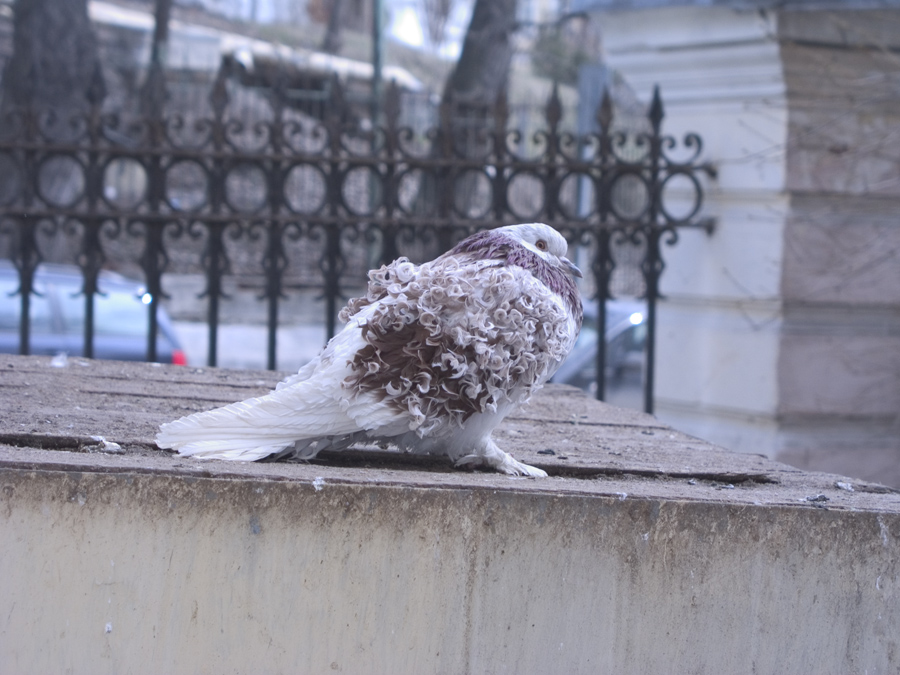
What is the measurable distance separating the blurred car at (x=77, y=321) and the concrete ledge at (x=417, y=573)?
582cm

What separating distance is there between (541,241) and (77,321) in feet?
20.9

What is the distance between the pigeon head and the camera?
2268mm

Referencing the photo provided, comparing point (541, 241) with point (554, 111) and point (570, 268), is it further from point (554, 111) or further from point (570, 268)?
point (554, 111)

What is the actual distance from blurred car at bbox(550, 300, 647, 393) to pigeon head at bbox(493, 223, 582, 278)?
4.08 m

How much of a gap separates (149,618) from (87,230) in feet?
10.3

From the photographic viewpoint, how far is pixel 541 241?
7.57 feet

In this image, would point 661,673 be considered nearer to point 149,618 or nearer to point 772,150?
point 149,618

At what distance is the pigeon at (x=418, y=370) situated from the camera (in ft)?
6.44

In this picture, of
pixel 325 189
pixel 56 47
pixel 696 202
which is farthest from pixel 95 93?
pixel 696 202

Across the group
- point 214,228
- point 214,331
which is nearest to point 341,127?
point 214,228

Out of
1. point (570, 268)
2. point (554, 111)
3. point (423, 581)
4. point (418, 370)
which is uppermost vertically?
point (554, 111)

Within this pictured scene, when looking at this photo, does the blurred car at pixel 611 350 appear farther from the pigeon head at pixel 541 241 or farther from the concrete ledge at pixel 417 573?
the concrete ledge at pixel 417 573

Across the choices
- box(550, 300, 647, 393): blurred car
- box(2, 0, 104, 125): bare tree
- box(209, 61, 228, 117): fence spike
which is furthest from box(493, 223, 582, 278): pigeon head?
box(2, 0, 104, 125): bare tree

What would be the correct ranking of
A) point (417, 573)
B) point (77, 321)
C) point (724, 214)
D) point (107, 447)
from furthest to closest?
1. point (77, 321)
2. point (724, 214)
3. point (107, 447)
4. point (417, 573)
